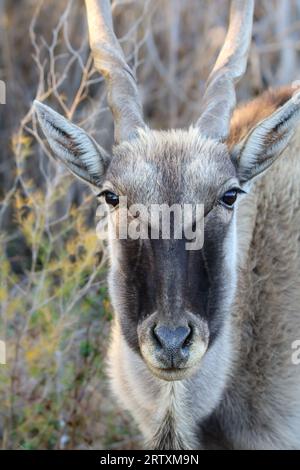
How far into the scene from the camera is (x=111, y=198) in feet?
15.7

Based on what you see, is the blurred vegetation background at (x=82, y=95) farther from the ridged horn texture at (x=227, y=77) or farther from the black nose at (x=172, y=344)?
the black nose at (x=172, y=344)

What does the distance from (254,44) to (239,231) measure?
17.4ft

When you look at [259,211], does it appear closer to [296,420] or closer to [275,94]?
[275,94]

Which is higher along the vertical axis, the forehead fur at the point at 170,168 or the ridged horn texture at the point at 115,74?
the ridged horn texture at the point at 115,74

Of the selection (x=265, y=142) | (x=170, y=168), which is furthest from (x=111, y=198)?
(x=265, y=142)

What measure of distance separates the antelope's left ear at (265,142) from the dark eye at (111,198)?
2.30 feet

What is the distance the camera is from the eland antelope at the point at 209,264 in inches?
177

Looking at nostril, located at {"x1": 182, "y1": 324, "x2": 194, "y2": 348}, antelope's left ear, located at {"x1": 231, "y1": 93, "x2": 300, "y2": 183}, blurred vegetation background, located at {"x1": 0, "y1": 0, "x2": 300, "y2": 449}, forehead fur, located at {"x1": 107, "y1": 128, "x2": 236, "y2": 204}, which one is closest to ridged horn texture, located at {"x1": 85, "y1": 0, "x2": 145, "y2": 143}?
forehead fur, located at {"x1": 107, "y1": 128, "x2": 236, "y2": 204}

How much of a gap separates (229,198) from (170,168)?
36 cm

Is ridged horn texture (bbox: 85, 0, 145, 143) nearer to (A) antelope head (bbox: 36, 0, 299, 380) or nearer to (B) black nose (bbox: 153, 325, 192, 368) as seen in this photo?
(A) antelope head (bbox: 36, 0, 299, 380)

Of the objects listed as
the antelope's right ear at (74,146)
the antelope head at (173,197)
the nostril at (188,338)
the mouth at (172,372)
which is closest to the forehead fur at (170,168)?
the antelope head at (173,197)

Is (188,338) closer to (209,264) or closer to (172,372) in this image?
(172,372)

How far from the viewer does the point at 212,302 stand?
4.70m

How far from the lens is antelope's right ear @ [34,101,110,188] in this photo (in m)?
4.88
